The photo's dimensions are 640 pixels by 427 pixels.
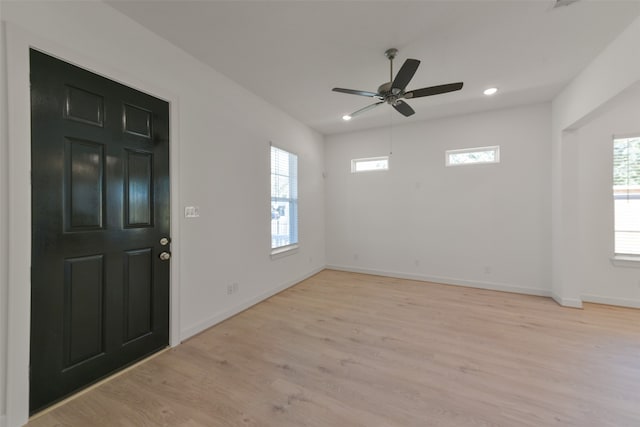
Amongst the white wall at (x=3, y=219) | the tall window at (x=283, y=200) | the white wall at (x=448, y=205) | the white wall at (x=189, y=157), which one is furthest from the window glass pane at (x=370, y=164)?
the white wall at (x=3, y=219)

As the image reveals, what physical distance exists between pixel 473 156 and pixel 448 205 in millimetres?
952

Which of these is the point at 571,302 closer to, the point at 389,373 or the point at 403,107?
the point at 389,373

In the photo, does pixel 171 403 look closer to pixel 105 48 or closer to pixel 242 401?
pixel 242 401

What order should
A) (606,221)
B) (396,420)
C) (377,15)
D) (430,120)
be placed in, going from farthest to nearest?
(430,120) < (606,221) < (377,15) < (396,420)

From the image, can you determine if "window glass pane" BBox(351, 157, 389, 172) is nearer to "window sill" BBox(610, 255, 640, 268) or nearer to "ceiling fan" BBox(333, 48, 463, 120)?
"ceiling fan" BBox(333, 48, 463, 120)

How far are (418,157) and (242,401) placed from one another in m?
4.57

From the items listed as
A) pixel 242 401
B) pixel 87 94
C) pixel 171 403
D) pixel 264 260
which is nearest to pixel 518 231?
pixel 264 260

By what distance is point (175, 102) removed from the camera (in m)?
2.51

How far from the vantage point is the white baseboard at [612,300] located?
11.2 ft

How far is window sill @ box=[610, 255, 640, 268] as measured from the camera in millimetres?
3398

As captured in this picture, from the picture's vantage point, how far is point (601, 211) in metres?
3.55

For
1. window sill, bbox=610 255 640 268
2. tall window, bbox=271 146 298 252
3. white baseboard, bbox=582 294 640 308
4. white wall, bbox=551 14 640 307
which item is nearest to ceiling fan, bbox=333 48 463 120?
white wall, bbox=551 14 640 307

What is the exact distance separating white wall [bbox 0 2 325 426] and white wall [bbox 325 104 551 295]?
1.25 meters

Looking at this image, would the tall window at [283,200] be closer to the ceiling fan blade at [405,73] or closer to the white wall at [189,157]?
the white wall at [189,157]
